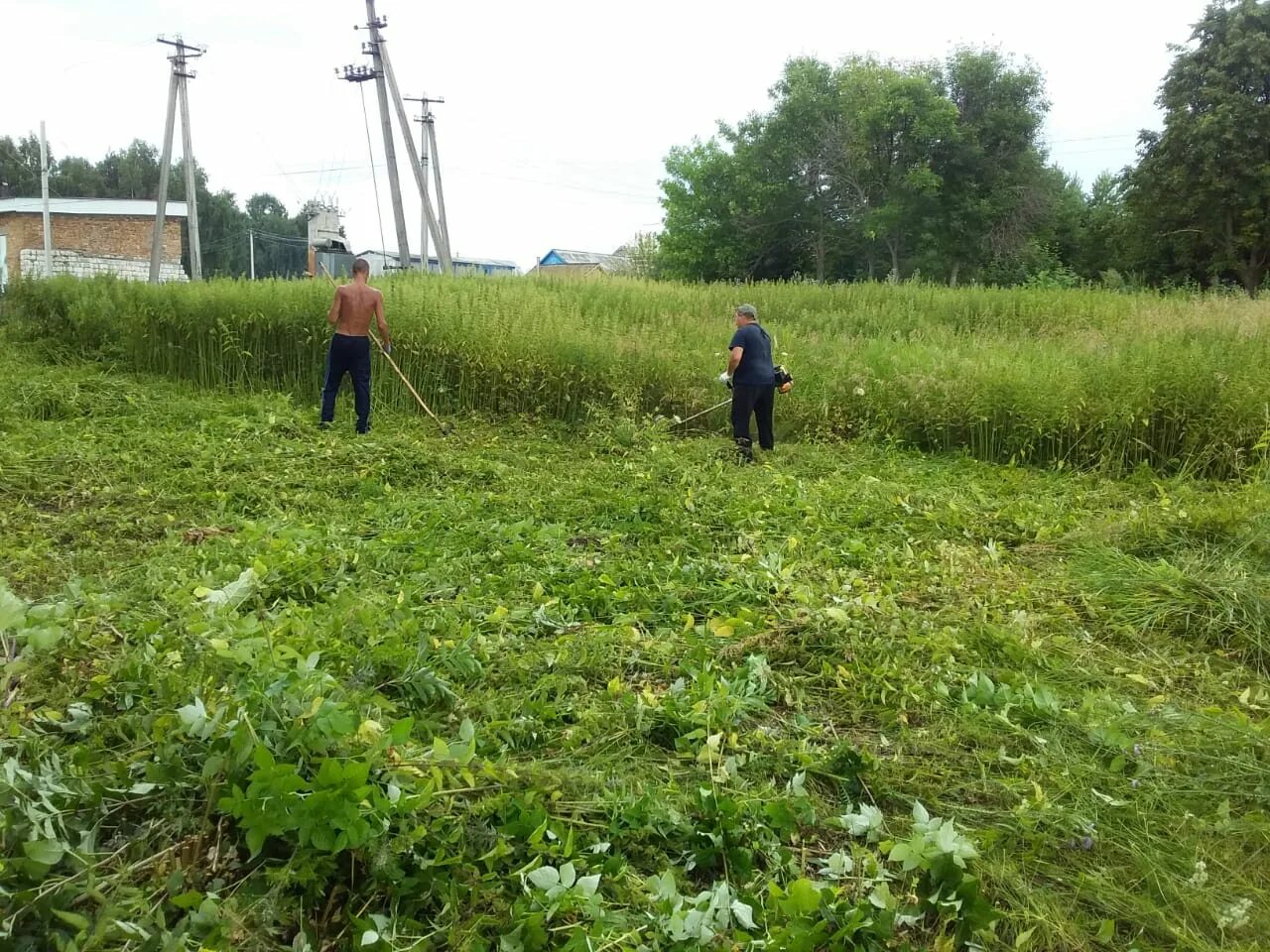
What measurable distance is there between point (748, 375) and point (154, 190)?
65.5 meters

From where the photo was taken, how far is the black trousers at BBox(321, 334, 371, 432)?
8.38 m

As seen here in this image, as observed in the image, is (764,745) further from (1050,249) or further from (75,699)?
(1050,249)

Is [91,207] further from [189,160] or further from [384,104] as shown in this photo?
[384,104]

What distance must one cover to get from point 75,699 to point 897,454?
6.95 m

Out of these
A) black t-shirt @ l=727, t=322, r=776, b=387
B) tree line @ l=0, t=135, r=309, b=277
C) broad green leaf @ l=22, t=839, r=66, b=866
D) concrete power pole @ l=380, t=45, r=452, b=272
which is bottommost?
broad green leaf @ l=22, t=839, r=66, b=866

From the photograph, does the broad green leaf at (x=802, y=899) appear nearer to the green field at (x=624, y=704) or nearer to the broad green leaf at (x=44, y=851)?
the green field at (x=624, y=704)

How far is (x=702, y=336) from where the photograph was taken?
34.2 ft

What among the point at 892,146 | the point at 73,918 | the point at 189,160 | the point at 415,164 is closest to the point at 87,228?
the point at 189,160

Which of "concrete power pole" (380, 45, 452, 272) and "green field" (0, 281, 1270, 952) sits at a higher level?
"concrete power pole" (380, 45, 452, 272)

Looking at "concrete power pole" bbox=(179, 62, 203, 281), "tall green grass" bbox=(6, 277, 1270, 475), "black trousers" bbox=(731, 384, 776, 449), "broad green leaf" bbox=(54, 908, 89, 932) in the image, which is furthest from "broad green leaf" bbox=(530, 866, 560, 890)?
"concrete power pole" bbox=(179, 62, 203, 281)

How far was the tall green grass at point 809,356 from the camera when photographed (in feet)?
24.7

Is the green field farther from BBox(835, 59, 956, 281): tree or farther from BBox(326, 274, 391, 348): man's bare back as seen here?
BBox(835, 59, 956, 281): tree

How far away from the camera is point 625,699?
298 cm

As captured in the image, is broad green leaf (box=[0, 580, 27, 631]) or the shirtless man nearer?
broad green leaf (box=[0, 580, 27, 631])
